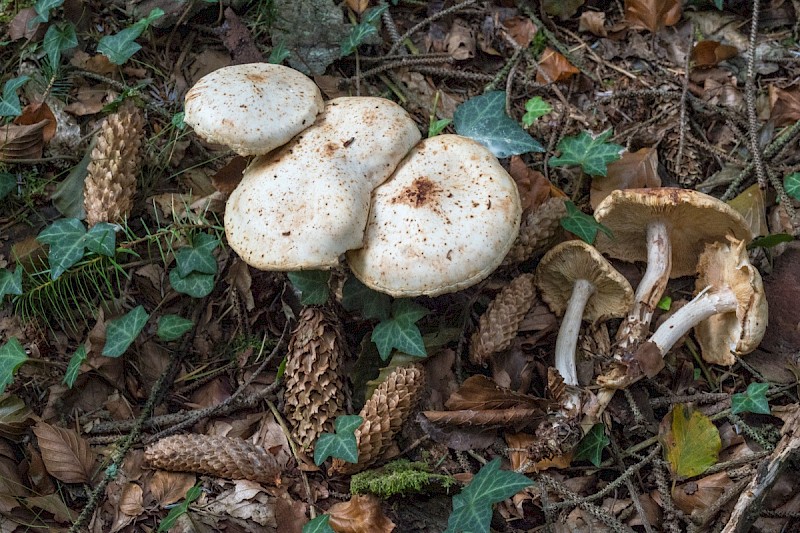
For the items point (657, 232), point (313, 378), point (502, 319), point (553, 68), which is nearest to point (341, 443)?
point (313, 378)

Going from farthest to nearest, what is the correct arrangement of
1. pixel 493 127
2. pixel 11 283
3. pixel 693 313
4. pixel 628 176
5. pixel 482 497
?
1. pixel 628 176
2. pixel 493 127
3. pixel 693 313
4. pixel 11 283
5. pixel 482 497

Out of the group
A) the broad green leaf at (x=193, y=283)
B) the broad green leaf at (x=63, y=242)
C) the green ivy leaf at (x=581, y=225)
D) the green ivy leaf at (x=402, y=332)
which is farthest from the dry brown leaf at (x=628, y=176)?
the broad green leaf at (x=63, y=242)

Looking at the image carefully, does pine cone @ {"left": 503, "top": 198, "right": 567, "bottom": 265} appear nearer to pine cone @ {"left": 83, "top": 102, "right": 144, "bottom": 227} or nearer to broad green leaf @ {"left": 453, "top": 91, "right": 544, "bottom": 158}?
broad green leaf @ {"left": 453, "top": 91, "right": 544, "bottom": 158}

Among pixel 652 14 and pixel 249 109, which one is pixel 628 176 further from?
pixel 249 109

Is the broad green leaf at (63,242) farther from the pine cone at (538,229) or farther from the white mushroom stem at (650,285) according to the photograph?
the white mushroom stem at (650,285)

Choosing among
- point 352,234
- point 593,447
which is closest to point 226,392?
point 352,234
